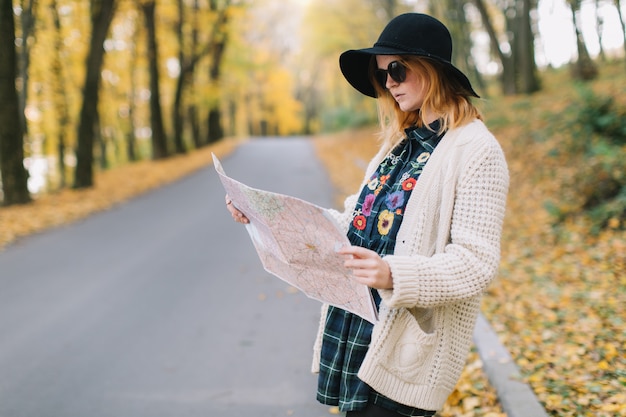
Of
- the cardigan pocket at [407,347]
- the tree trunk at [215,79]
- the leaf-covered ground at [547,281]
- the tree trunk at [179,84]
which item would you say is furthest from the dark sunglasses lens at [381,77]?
the tree trunk at [215,79]

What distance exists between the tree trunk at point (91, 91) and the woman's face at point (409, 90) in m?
14.1

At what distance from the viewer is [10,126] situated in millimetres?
11891

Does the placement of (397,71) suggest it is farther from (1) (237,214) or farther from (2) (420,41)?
(1) (237,214)

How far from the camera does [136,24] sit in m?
23.1

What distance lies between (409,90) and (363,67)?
35cm

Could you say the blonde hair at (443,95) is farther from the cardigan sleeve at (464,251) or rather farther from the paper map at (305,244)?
the paper map at (305,244)

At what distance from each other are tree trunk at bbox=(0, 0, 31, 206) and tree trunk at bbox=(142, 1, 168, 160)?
9.19 metres

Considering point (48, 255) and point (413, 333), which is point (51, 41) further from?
point (413, 333)

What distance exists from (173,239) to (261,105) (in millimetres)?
50462

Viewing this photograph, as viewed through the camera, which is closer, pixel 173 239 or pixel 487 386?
pixel 487 386

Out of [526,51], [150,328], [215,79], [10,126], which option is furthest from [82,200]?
[215,79]

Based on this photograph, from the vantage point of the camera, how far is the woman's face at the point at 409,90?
196cm

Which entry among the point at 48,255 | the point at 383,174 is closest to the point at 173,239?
the point at 48,255

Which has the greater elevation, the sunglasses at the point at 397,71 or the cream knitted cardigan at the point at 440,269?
the sunglasses at the point at 397,71
